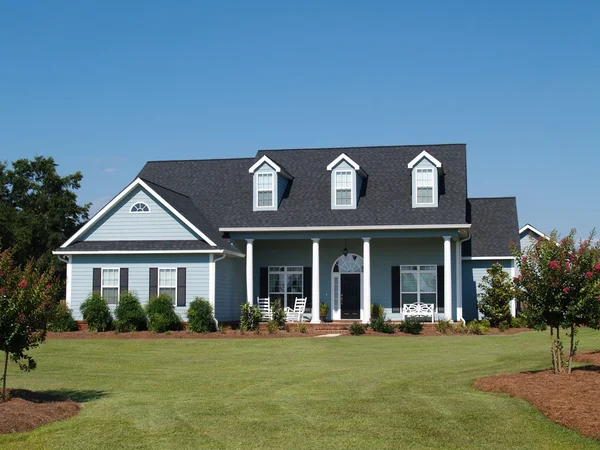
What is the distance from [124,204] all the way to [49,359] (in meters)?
10.6

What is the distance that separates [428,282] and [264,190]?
26.1 feet

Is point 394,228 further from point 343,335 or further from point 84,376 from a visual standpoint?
point 84,376

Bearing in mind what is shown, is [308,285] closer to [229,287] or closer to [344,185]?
[229,287]

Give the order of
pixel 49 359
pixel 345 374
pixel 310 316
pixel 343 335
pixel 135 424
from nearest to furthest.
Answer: pixel 135 424, pixel 345 374, pixel 49 359, pixel 343 335, pixel 310 316

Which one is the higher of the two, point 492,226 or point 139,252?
A: point 492,226

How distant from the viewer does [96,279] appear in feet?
97.4

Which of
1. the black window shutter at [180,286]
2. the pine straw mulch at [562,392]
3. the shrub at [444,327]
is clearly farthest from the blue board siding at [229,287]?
the pine straw mulch at [562,392]

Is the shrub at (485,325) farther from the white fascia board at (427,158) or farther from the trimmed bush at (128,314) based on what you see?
the trimmed bush at (128,314)

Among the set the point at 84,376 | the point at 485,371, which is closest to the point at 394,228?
the point at 485,371

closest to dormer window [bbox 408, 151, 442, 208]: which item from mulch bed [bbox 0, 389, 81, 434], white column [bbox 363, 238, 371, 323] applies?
white column [bbox 363, 238, 371, 323]

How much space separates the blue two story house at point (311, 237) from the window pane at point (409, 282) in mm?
42

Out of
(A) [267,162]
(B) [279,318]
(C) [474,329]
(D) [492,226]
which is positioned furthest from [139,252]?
(D) [492,226]

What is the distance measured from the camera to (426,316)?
30.2m

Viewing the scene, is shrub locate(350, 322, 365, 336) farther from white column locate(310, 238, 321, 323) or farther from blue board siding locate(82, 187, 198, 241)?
blue board siding locate(82, 187, 198, 241)
